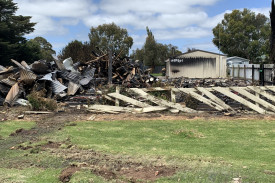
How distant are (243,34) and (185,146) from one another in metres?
69.1

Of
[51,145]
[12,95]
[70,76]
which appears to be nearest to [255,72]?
[70,76]

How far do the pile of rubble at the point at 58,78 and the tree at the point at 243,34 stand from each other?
51.7 m

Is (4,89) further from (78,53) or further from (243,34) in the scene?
(243,34)

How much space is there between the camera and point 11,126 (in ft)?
30.0

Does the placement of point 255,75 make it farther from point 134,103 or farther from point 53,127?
point 53,127

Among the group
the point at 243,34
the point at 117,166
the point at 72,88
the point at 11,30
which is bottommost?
the point at 117,166

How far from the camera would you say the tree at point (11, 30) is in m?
43.4

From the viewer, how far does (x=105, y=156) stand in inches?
222

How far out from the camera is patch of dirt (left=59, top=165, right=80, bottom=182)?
4246 mm

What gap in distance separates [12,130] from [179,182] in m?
6.10

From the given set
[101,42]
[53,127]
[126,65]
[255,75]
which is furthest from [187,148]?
[101,42]

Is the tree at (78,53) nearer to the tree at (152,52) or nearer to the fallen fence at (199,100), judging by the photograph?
the fallen fence at (199,100)

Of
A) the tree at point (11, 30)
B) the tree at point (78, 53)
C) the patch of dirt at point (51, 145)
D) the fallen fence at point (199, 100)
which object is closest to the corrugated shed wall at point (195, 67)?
the tree at point (78, 53)

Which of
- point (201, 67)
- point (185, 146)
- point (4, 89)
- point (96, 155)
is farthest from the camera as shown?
point (201, 67)
